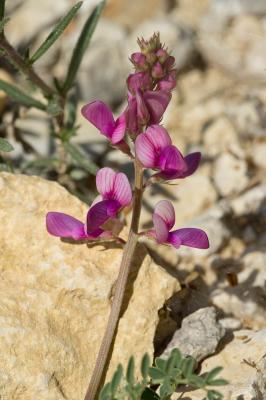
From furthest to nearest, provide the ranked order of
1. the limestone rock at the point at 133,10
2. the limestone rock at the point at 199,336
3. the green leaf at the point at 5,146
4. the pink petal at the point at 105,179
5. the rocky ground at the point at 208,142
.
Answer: the limestone rock at the point at 133,10 < the green leaf at the point at 5,146 < the rocky ground at the point at 208,142 < the limestone rock at the point at 199,336 < the pink petal at the point at 105,179

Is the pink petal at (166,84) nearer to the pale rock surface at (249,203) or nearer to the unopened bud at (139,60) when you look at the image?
the unopened bud at (139,60)

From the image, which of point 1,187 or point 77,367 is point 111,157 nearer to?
point 1,187

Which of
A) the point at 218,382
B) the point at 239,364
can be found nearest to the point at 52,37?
the point at 239,364

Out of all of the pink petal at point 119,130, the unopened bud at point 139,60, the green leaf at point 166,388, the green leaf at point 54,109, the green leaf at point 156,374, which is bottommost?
the green leaf at point 166,388

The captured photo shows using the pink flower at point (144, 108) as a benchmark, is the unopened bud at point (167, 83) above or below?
above

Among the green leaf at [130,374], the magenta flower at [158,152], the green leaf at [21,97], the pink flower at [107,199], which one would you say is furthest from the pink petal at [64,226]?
the green leaf at [21,97]

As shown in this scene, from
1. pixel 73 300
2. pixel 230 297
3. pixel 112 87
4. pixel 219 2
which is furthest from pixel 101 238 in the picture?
pixel 219 2
